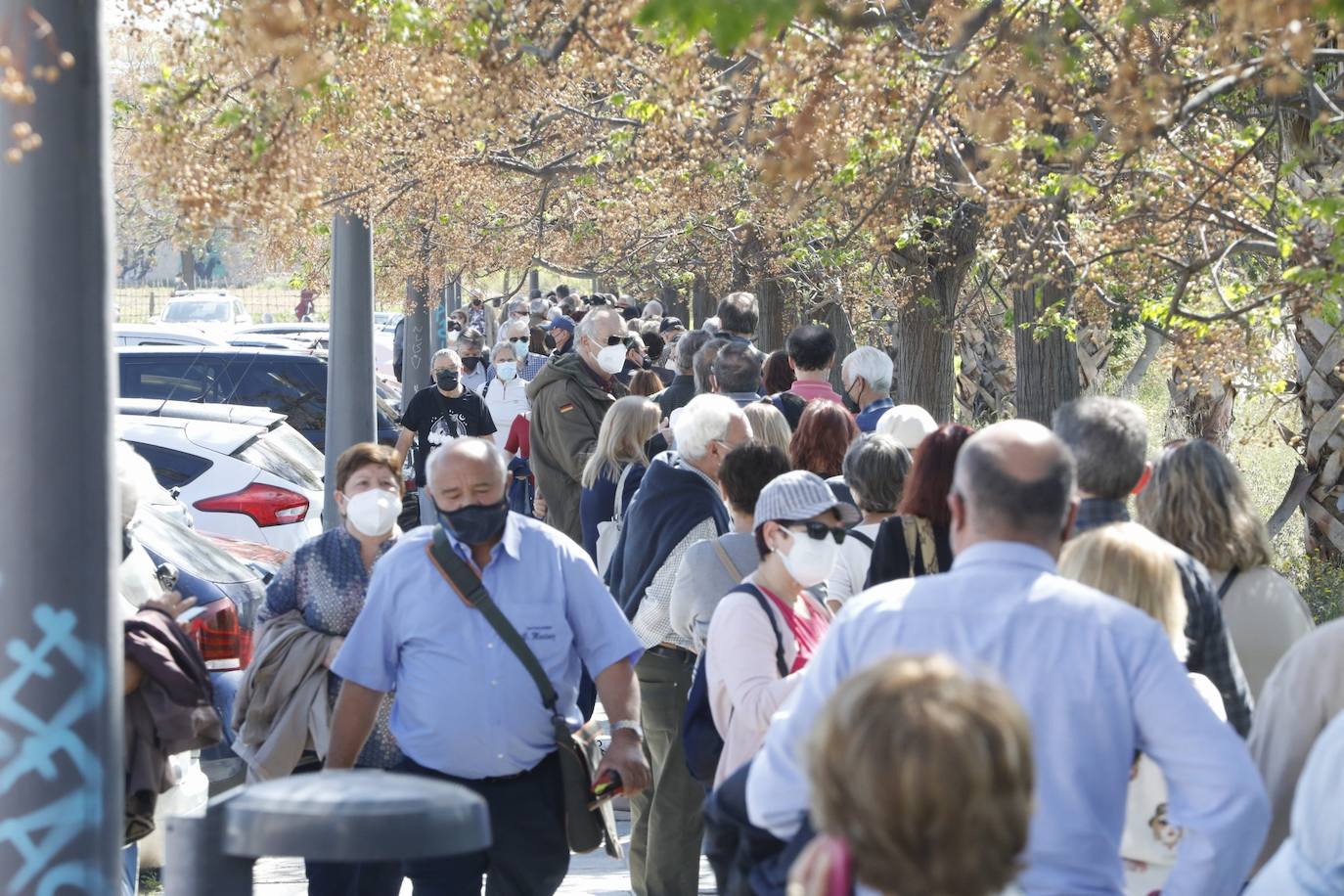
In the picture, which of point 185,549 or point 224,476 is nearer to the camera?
point 185,549

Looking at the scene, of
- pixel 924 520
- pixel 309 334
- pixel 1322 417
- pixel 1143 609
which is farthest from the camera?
pixel 309 334

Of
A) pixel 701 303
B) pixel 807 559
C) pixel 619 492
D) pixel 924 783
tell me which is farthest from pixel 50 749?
pixel 701 303

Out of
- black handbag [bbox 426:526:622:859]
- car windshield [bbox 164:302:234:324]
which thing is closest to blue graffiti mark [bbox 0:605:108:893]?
black handbag [bbox 426:526:622:859]

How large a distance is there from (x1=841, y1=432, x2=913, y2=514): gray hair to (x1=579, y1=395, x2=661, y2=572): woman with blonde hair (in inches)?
81.5

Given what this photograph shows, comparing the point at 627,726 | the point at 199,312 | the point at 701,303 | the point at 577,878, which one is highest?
the point at 701,303

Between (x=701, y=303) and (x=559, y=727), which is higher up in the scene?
(x=701, y=303)

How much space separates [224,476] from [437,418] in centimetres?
216

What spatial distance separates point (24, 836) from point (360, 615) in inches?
57.4

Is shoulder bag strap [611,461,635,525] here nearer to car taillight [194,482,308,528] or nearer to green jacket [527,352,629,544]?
green jacket [527,352,629,544]

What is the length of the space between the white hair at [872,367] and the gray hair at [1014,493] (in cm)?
593

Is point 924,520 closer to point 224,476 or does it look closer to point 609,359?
point 609,359

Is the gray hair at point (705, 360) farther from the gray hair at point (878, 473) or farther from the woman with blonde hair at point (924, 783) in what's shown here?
the woman with blonde hair at point (924, 783)

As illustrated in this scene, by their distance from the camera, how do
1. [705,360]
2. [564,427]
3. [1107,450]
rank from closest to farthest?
[1107,450] → [564,427] → [705,360]

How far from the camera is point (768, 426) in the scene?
7684 mm
